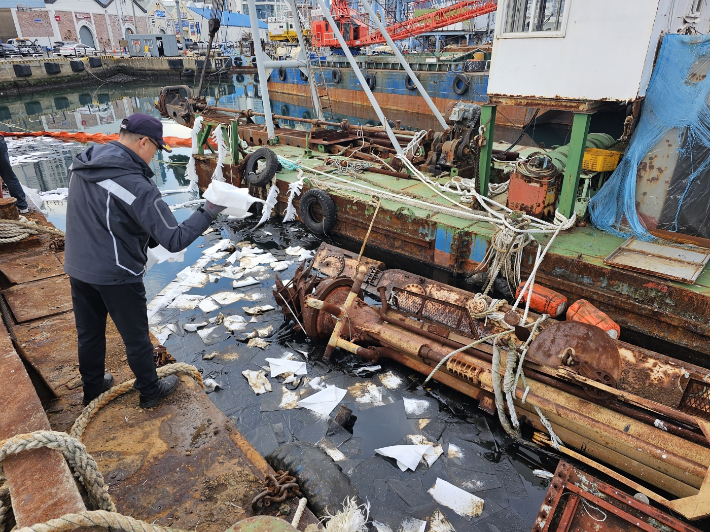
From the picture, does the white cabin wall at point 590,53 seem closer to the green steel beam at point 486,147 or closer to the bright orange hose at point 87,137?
the green steel beam at point 486,147

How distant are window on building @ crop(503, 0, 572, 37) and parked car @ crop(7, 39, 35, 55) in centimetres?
4827

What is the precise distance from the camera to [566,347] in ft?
12.5

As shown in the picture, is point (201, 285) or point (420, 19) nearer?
point (201, 285)

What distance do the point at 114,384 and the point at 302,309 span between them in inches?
99.9

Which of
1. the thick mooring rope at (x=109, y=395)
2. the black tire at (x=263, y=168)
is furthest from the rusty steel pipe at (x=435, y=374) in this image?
the black tire at (x=263, y=168)

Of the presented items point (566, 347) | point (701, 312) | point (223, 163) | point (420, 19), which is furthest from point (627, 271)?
point (420, 19)

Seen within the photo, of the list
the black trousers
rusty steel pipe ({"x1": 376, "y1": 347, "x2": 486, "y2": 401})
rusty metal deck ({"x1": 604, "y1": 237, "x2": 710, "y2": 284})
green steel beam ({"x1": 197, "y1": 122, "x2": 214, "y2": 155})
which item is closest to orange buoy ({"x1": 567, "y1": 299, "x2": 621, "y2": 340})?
rusty metal deck ({"x1": 604, "y1": 237, "x2": 710, "y2": 284})

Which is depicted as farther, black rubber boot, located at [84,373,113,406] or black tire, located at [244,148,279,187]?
black tire, located at [244,148,279,187]

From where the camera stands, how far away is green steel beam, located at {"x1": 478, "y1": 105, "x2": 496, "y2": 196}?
6.83 meters

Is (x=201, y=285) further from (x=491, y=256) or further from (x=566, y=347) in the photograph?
(x=566, y=347)

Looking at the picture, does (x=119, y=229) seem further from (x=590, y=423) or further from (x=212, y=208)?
(x=590, y=423)

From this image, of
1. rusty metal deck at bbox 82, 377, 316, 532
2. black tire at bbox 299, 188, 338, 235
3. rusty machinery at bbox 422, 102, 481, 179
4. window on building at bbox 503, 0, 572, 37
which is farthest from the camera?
rusty machinery at bbox 422, 102, 481, 179

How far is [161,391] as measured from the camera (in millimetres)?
2980

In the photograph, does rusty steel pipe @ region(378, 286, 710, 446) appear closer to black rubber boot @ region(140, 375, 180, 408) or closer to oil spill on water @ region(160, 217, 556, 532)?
oil spill on water @ region(160, 217, 556, 532)
